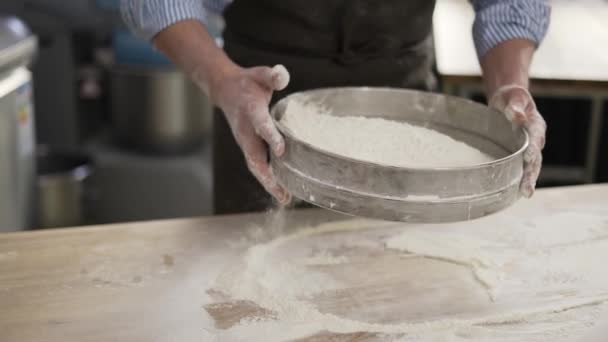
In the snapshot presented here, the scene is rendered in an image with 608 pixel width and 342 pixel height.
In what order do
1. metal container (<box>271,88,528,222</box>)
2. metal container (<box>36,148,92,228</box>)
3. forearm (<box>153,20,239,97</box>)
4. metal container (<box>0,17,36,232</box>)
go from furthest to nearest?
metal container (<box>36,148,92,228</box>) < metal container (<box>0,17,36,232</box>) < forearm (<box>153,20,239,97</box>) < metal container (<box>271,88,528,222</box>)

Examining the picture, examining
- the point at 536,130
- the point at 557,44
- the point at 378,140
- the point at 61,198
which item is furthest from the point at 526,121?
the point at 61,198

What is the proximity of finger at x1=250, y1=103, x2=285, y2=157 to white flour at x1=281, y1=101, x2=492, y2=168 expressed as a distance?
0.13ft

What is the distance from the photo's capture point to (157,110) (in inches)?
114

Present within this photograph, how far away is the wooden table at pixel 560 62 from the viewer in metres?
2.13

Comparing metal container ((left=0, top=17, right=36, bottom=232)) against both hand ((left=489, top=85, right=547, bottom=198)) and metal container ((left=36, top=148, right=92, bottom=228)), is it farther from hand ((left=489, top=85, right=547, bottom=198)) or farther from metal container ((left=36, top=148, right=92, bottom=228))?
hand ((left=489, top=85, right=547, bottom=198))

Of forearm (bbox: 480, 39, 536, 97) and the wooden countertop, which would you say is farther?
the wooden countertop

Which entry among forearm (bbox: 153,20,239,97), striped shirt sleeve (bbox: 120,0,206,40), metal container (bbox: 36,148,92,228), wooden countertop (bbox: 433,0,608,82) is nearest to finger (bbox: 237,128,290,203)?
forearm (bbox: 153,20,239,97)

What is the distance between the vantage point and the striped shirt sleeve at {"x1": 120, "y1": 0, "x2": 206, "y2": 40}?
47.6 inches

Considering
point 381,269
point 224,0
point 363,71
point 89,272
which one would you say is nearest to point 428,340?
point 381,269

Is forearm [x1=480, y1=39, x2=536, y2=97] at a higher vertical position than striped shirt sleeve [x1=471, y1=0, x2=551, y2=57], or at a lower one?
lower

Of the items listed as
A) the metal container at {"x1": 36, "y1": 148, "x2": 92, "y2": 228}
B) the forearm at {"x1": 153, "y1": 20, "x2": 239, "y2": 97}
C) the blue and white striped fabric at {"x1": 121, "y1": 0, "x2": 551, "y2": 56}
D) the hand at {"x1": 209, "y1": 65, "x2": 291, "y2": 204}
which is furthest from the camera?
the metal container at {"x1": 36, "y1": 148, "x2": 92, "y2": 228}

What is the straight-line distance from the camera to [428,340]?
930 mm

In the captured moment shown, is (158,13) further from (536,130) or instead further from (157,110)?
(157,110)

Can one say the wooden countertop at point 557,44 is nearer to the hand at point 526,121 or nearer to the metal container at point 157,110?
the hand at point 526,121
